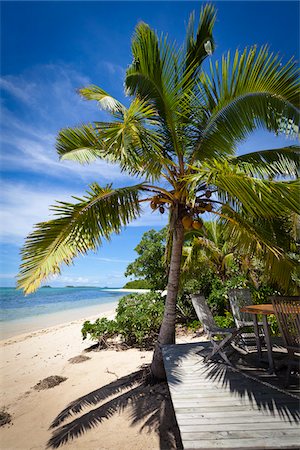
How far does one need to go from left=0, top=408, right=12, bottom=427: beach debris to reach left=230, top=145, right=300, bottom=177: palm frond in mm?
6542

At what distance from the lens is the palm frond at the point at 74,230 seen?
11.8 ft

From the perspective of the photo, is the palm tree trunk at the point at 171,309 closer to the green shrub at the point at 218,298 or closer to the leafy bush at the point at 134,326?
the leafy bush at the point at 134,326

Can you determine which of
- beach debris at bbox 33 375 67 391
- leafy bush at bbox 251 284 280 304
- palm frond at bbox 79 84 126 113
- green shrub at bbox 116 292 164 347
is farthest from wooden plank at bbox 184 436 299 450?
leafy bush at bbox 251 284 280 304

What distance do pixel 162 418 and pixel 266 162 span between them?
15.8 ft

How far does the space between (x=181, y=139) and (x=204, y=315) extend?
3432 mm

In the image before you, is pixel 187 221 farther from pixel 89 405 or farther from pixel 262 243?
pixel 89 405

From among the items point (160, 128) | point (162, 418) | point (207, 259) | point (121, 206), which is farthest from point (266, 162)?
point (207, 259)

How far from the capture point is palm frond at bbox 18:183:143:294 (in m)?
3.58

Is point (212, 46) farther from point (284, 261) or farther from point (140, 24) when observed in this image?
point (284, 261)

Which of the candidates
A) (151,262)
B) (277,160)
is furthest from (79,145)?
(151,262)

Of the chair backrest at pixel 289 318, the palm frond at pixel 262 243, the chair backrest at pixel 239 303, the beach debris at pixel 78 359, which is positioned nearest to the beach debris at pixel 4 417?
the beach debris at pixel 78 359

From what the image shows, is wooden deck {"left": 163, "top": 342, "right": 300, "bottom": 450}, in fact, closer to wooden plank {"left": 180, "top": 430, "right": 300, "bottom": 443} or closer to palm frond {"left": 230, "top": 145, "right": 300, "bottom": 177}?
wooden plank {"left": 180, "top": 430, "right": 300, "bottom": 443}

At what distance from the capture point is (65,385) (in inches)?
249

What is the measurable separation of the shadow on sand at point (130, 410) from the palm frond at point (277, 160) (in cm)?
438
